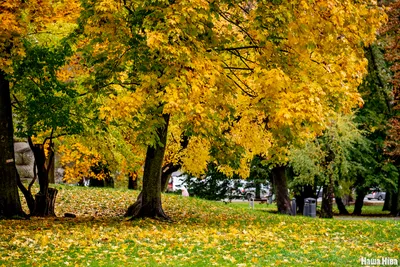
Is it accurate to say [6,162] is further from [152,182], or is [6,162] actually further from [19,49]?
[152,182]

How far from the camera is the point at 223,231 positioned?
46.8 ft

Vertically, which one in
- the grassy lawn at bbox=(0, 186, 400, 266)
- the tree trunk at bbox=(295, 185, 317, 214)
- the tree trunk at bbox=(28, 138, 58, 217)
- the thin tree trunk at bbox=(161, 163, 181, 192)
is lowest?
the grassy lawn at bbox=(0, 186, 400, 266)

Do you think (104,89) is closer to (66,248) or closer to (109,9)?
(109,9)

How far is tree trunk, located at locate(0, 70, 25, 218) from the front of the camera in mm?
16688

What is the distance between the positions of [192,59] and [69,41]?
3999 millimetres

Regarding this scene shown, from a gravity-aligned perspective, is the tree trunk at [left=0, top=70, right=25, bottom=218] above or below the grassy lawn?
above

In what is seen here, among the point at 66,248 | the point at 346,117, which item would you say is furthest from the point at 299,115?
the point at 346,117

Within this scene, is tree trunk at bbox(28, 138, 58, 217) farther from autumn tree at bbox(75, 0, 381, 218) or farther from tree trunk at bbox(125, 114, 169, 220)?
autumn tree at bbox(75, 0, 381, 218)

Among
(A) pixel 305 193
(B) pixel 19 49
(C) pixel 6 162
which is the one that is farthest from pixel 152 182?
(A) pixel 305 193

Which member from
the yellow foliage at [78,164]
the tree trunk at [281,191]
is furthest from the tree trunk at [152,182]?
the tree trunk at [281,191]

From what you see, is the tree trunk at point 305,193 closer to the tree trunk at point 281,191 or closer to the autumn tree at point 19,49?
the tree trunk at point 281,191

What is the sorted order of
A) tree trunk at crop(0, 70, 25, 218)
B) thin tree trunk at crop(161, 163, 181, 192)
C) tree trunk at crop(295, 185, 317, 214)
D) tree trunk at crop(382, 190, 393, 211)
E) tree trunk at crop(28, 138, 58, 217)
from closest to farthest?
tree trunk at crop(0, 70, 25, 218)
tree trunk at crop(28, 138, 58, 217)
thin tree trunk at crop(161, 163, 181, 192)
tree trunk at crop(295, 185, 317, 214)
tree trunk at crop(382, 190, 393, 211)

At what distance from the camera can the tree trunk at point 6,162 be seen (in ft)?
54.7

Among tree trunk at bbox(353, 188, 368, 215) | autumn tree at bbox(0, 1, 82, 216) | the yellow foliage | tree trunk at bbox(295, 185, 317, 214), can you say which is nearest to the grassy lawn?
autumn tree at bbox(0, 1, 82, 216)
